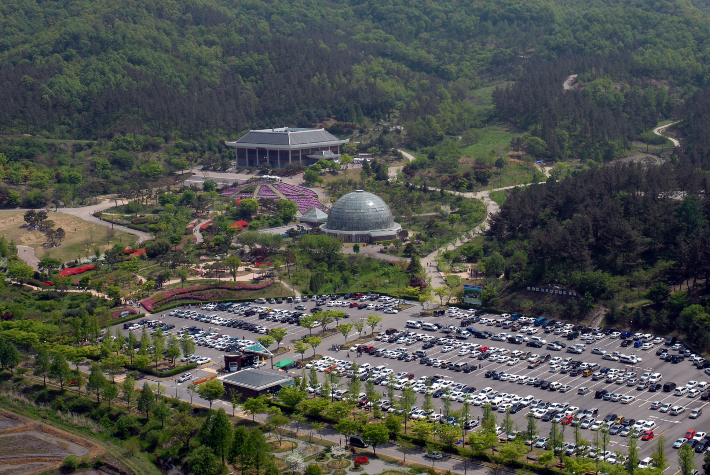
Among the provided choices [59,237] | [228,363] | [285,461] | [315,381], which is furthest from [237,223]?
[285,461]

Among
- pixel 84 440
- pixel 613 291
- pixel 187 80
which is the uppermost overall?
pixel 187 80

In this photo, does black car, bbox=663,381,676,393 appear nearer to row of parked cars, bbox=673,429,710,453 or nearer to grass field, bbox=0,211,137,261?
row of parked cars, bbox=673,429,710,453

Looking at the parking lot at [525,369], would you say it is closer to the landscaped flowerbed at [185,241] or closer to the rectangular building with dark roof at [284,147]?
the landscaped flowerbed at [185,241]

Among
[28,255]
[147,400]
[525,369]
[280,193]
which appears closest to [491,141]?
[280,193]

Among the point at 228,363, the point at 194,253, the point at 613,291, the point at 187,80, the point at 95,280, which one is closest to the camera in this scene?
the point at 228,363

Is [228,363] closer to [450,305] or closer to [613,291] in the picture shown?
[450,305]

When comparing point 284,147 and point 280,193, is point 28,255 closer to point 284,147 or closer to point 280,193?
point 280,193

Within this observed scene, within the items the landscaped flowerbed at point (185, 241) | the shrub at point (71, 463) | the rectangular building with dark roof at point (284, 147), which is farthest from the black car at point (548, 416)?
the rectangular building with dark roof at point (284, 147)
